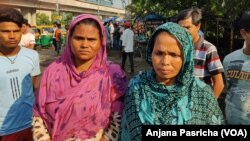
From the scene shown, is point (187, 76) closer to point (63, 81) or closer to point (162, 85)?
point (162, 85)

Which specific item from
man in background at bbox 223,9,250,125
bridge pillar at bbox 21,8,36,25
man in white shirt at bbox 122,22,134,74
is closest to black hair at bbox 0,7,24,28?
man in background at bbox 223,9,250,125

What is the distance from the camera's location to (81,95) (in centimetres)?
219

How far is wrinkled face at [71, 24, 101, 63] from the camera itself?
7.22 feet

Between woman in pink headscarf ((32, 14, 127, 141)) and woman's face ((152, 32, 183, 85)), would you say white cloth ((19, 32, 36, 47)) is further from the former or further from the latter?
woman's face ((152, 32, 183, 85))

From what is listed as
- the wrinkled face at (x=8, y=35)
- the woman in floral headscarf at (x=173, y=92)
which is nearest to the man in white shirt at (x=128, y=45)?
the wrinkled face at (x=8, y=35)

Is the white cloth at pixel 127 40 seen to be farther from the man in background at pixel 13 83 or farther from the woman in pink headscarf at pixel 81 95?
the woman in pink headscarf at pixel 81 95

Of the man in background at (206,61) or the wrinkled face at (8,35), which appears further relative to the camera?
the man in background at (206,61)

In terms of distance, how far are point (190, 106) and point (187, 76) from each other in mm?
160

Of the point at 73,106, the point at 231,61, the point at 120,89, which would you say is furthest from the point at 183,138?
the point at 231,61

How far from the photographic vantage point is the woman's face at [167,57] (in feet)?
6.15

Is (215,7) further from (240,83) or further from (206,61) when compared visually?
(240,83)

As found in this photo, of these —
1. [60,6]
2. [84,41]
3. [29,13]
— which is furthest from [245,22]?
[60,6]

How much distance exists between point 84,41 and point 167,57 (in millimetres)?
586

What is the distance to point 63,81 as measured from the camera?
2.25 m
